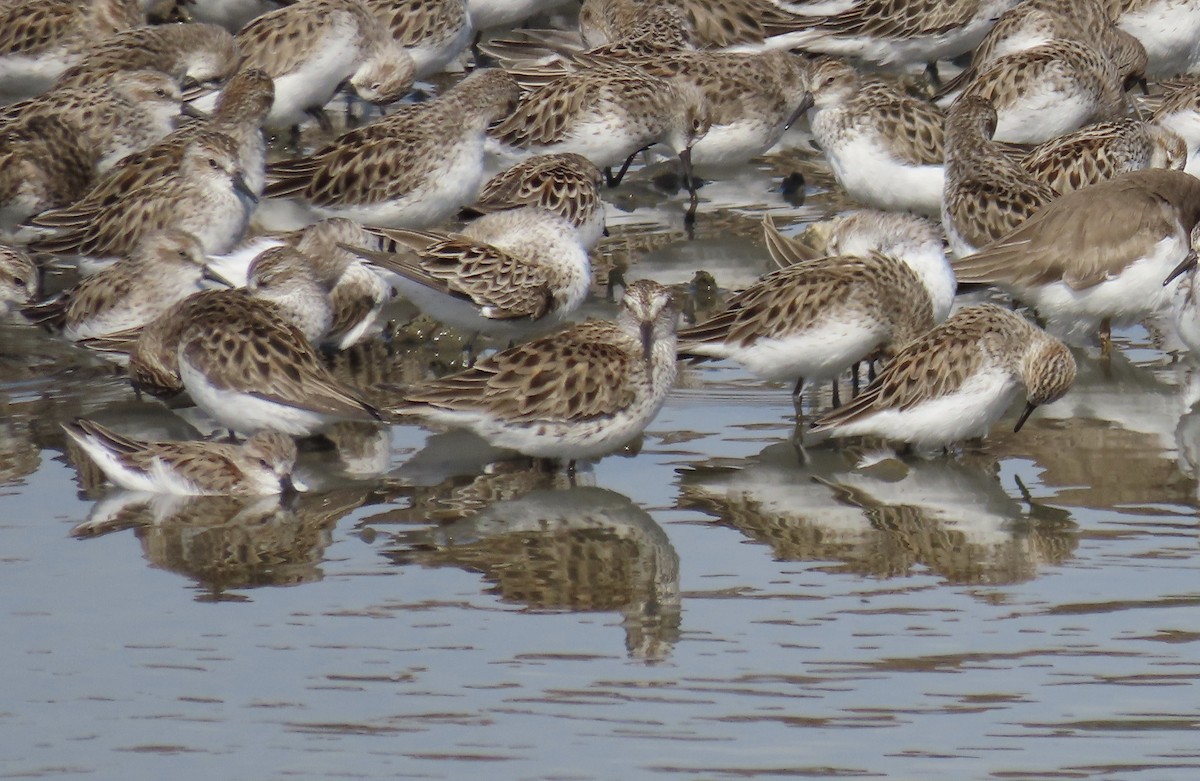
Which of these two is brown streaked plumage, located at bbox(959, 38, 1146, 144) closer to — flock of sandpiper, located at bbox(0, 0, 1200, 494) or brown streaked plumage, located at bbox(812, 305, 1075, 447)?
flock of sandpiper, located at bbox(0, 0, 1200, 494)

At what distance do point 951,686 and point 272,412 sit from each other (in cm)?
354

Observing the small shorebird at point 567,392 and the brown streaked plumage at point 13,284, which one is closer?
the small shorebird at point 567,392

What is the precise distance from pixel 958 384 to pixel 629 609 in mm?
2220

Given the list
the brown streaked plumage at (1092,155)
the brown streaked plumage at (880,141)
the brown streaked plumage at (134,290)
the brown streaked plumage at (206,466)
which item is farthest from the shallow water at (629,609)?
the brown streaked plumage at (880,141)

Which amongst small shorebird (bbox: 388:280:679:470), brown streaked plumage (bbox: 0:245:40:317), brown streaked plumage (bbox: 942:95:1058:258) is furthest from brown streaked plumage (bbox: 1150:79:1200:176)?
brown streaked plumage (bbox: 0:245:40:317)

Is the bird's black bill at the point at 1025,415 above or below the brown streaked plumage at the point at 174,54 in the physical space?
below

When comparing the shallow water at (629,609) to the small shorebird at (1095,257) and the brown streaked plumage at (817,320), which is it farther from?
the small shorebird at (1095,257)

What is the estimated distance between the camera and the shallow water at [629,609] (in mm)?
6156

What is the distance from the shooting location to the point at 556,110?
13.4 m

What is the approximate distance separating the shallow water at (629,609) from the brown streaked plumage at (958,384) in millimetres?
195

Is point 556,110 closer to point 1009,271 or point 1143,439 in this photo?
point 1009,271

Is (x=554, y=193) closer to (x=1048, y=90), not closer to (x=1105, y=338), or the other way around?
(x=1105, y=338)

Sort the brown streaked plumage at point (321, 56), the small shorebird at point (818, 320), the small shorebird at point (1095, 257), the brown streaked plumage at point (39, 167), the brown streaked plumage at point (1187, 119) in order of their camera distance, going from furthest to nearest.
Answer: the brown streaked plumage at point (321, 56)
the brown streaked plumage at point (1187, 119)
the brown streaked plumage at point (39, 167)
the small shorebird at point (1095, 257)
the small shorebird at point (818, 320)

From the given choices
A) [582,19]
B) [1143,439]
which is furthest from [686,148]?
[1143,439]
